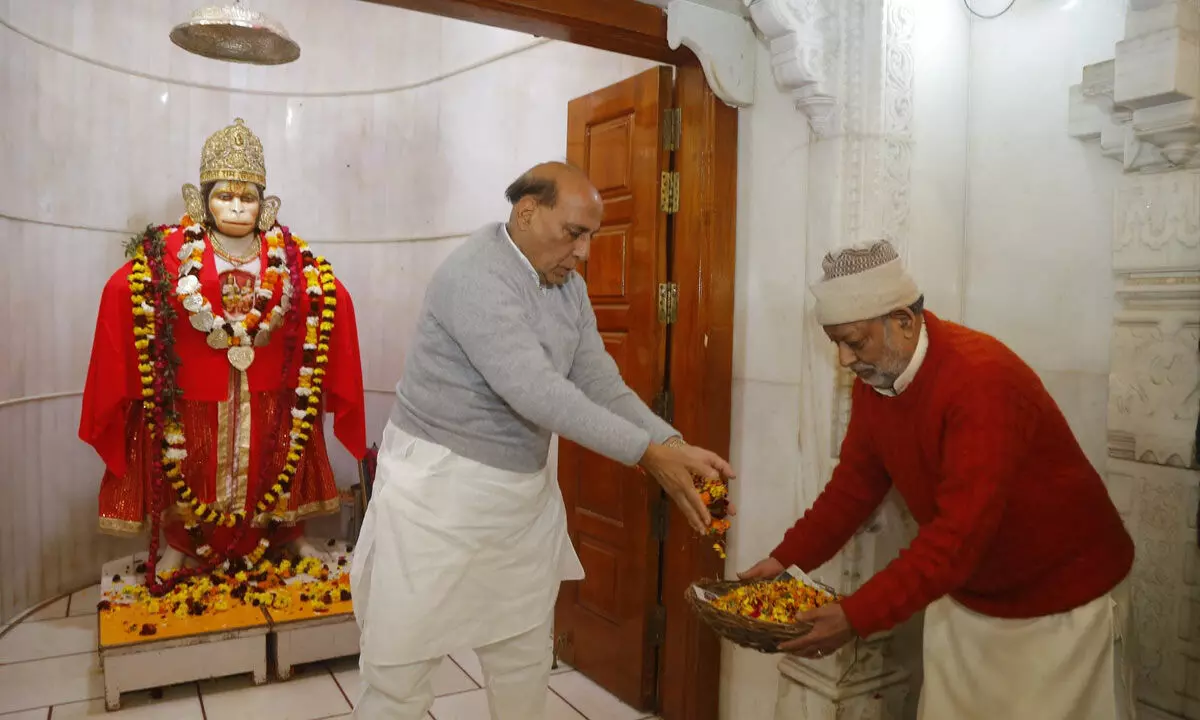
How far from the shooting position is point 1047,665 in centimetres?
200

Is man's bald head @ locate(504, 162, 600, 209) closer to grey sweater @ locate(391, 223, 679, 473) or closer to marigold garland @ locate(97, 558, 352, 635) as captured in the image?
grey sweater @ locate(391, 223, 679, 473)

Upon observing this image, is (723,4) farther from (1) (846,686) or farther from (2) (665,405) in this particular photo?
(1) (846,686)

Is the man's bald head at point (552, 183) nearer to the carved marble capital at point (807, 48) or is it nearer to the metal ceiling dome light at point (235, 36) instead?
the carved marble capital at point (807, 48)

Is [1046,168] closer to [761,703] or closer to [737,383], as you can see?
[737,383]

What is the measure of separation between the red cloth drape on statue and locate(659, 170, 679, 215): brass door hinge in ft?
6.02

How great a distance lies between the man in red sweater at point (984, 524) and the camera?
6.15 ft

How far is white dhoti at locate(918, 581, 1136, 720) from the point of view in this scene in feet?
6.50

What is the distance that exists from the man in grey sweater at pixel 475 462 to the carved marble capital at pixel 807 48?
801mm

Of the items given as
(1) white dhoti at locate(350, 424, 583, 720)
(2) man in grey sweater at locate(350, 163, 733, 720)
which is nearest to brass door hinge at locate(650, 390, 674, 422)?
(2) man in grey sweater at locate(350, 163, 733, 720)

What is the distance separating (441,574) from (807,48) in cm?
182

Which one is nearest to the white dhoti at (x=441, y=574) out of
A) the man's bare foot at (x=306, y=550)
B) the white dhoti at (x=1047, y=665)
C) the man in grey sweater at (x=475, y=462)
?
the man in grey sweater at (x=475, y=462)

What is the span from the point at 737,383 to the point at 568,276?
0.93 metres

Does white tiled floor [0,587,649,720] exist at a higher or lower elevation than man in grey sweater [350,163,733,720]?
lower

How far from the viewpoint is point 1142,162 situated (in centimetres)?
232
